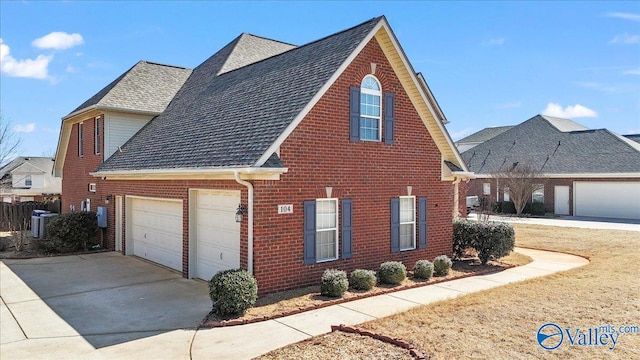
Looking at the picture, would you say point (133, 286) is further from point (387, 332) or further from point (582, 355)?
point (582, 355)

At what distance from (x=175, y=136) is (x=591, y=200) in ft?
100

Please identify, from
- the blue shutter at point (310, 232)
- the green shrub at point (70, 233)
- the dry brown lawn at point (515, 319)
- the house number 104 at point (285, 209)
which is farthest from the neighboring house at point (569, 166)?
the green shrub at point (70, 233)

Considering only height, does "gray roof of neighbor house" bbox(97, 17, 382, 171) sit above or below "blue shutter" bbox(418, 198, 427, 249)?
above

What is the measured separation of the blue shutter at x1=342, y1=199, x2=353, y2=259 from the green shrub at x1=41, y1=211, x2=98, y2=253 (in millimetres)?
11208

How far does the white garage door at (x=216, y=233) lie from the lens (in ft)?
36.9

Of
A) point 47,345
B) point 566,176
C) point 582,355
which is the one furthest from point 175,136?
point 566,176

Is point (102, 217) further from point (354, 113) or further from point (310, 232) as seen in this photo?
point (354, 113)

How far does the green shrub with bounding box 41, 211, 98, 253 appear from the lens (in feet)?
56.6

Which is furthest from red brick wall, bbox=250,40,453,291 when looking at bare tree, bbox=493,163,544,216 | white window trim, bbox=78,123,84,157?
bare tree, bbox=493,163,544,216

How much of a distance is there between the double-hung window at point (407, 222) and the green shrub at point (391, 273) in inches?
65.1

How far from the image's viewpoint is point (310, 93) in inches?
441

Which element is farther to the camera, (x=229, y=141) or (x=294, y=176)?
(x=229, y=141)

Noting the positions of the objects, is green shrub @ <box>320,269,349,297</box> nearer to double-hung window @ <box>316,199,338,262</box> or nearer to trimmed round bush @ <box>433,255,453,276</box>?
double-hung window @ <box>316,199,338,262</box>

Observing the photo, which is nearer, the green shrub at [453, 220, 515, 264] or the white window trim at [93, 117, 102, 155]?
the green shrub at [453, 220, 515, 264]
